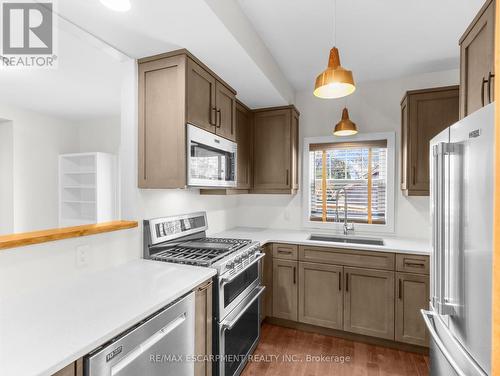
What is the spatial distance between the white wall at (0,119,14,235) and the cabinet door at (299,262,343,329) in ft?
12.9

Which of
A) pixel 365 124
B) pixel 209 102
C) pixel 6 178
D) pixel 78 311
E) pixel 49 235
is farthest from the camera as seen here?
pixel 6 178

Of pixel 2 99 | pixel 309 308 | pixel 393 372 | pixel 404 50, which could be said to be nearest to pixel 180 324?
pixel 309 308

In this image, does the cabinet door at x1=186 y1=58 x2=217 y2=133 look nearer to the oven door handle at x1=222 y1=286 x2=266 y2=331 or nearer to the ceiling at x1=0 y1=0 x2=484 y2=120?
the ceiling at x1=0 y1=0 x2=484 y2=120

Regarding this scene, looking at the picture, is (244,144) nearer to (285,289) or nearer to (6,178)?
(285,289)

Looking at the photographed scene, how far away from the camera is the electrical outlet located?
152 cm

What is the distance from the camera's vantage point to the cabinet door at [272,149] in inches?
117

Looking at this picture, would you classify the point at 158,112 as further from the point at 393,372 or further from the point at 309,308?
the point at 393,372

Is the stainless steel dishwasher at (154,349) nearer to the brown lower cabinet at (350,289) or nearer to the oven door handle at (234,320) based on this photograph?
the oven door handle at (234,320)

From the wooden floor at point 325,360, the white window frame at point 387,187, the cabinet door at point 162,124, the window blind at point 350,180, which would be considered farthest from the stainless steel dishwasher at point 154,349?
the window blind at point 350,180

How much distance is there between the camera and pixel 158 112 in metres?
1.84

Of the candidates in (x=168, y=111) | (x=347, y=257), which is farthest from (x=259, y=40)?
(x=347, y=257)

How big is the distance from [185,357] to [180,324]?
0.62ft

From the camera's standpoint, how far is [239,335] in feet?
6.34

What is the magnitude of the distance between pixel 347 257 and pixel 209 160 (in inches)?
59.4
